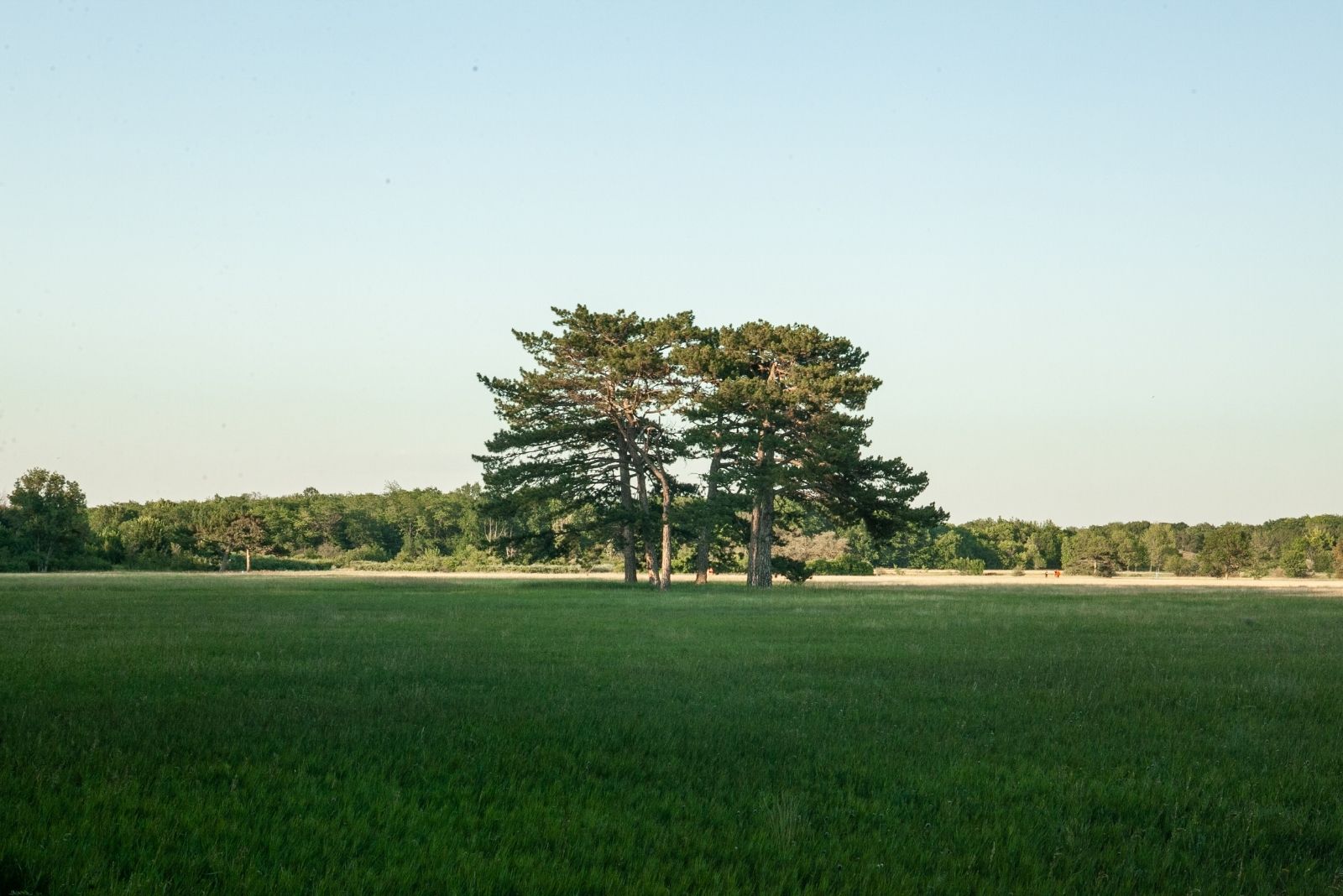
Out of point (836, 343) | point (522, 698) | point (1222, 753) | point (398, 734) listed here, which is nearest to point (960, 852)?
point (1222, 753)

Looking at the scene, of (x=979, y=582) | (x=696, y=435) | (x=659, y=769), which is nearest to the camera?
(x=659, y=769)

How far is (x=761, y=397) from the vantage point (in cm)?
4944

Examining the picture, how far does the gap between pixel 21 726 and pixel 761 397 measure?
137 ft

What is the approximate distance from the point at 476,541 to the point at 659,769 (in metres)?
115

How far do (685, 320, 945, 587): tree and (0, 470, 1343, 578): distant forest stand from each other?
2110 millimetres

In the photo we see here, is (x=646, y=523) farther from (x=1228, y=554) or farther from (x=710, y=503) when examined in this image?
(x=1228, y=554)

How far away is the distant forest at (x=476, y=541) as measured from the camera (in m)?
81.5

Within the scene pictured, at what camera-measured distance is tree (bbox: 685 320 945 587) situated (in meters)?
49.4

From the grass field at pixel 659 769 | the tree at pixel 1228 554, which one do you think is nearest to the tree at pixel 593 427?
the grass field at pixel 659 769

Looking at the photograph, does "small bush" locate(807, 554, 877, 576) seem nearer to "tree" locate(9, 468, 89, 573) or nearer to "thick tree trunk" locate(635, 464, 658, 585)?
"thick tree trunk" locate(635, 464, 658, 585)

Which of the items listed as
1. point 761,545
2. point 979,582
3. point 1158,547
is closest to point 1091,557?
point 1158,547

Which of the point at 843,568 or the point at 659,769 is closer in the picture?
the point at 659,769

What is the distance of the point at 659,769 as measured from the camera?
8453mm

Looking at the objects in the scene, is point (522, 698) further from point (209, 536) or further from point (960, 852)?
point (209, 536)
